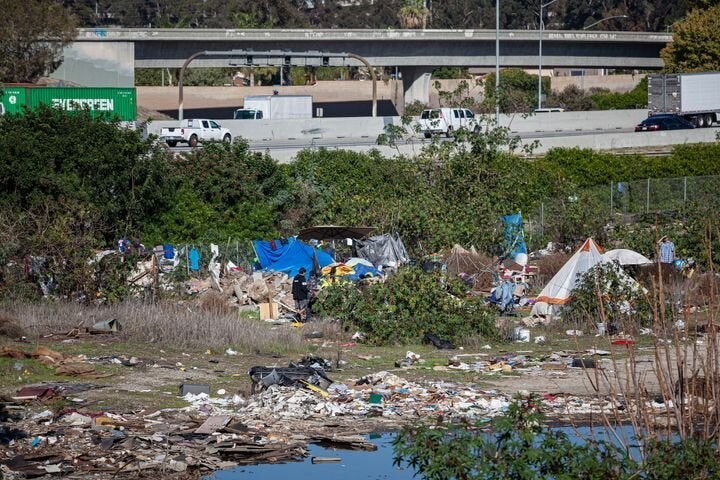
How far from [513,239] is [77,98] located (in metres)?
29.5

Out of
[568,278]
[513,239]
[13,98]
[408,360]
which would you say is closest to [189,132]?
[13,98]

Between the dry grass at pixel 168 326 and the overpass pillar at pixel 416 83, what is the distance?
6210 cm

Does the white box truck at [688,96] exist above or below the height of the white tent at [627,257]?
above

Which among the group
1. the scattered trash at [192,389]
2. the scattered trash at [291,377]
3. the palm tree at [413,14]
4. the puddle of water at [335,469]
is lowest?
the puddle of water at [335,469]

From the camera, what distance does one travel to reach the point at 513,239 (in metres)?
32.6

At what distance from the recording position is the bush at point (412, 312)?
2289 centimetres

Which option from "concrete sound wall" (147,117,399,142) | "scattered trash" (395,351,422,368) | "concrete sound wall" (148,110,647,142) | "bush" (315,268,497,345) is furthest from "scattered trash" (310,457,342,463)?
"concrete sound wall" (147,117,399,142)

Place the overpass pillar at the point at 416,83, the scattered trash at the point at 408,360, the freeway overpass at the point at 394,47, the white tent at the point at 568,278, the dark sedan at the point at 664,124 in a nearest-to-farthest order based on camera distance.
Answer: the scattered trash at the point at 408,360, the white tent at the point at 568,278, the dark sedan at the point at 664,124, the freeway overpass at the point at 394,47, the overpass pillar at the point at 416,83

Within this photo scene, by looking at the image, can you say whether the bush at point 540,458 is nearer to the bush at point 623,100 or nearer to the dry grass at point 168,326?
the dry grass at point 168,326

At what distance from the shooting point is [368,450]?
15.6 m

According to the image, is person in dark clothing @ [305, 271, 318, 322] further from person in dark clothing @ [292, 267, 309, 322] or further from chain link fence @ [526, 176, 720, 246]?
chain link fence @ [526, 176, 720, 246]

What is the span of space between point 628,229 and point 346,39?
48.3m

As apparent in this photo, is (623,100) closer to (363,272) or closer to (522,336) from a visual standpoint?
(363,272)

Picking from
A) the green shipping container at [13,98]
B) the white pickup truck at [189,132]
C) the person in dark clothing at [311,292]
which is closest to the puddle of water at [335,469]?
the person in dark clothing at [311,292]
